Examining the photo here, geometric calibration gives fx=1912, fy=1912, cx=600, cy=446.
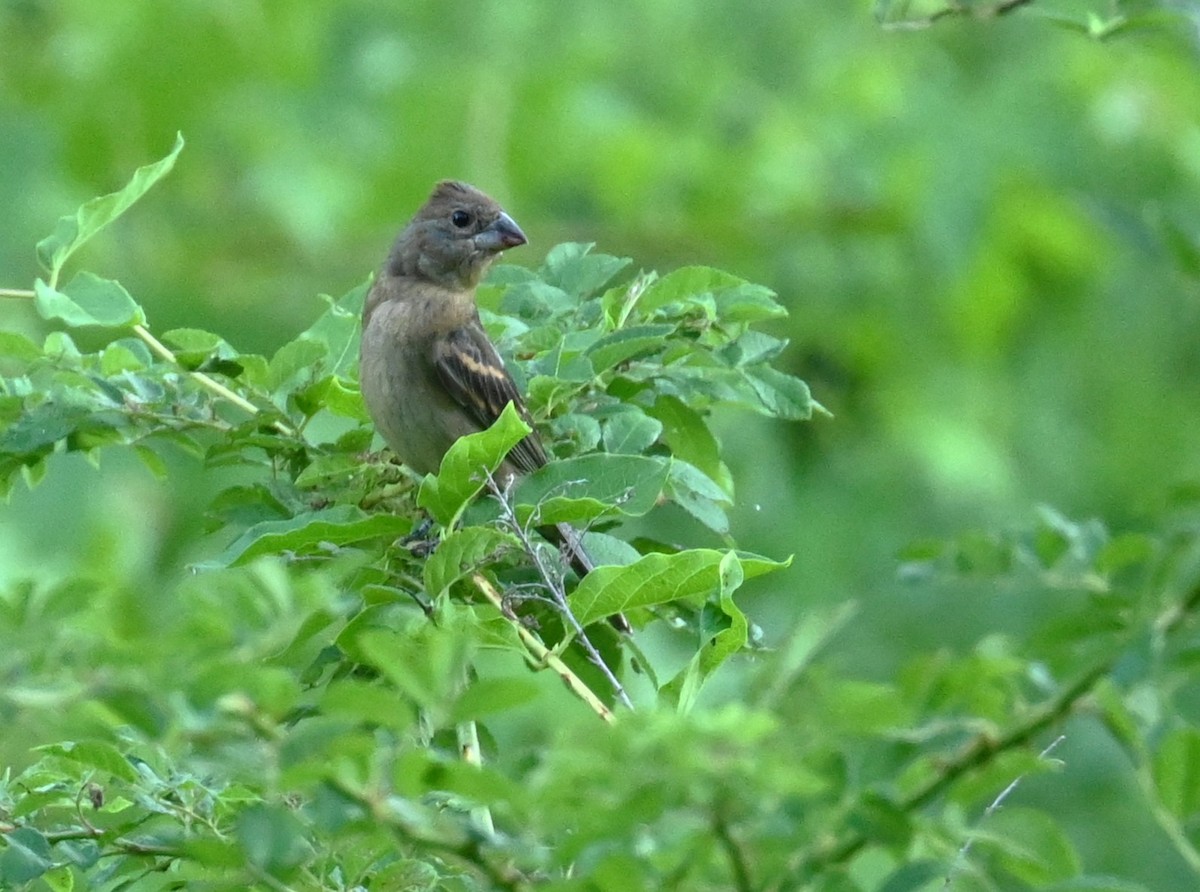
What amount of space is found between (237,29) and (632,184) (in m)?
1.94

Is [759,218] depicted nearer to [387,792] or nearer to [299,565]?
[299,565]

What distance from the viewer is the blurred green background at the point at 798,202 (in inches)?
299

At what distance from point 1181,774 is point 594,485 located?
834mm

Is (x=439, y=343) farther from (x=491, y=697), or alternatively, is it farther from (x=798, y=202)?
(x=798, y=202)

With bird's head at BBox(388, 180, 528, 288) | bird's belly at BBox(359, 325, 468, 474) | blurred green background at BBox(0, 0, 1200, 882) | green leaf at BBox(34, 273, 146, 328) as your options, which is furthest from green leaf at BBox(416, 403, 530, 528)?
blurred green background at BBox(0, 0, 1200, 882)

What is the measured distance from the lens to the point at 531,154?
8.76 meters

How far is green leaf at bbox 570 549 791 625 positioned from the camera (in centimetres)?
227

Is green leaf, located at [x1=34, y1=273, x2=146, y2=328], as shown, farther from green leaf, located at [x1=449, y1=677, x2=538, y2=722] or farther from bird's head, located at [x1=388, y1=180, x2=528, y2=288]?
bird's head, located at [x1=388, y1=180, x2=528, y2=288]

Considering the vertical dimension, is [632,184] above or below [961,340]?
above

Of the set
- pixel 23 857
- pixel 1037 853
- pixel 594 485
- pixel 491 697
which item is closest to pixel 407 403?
pixel 594 485

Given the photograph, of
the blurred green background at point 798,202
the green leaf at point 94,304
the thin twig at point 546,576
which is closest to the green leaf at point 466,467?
the thin twig at point 546,576

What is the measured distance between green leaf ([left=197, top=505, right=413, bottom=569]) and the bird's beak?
245 cm

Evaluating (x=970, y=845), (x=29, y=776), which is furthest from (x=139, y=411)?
(x=970, y=845)

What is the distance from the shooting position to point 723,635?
229 centimetres
